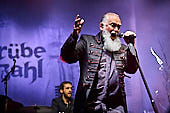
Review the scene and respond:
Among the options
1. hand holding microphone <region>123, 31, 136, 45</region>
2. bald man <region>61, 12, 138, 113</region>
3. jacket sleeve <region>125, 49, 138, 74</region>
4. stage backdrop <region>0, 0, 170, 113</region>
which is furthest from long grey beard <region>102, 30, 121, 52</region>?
stage backdrop <region>0, 0, 170, 113</region>

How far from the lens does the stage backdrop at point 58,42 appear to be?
4.42 meters

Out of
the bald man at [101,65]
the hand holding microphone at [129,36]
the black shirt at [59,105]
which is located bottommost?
the black shirt at [59,105]

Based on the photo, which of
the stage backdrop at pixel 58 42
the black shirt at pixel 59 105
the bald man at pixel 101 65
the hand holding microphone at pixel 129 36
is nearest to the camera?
the hand holding microphone at pixel 129 36

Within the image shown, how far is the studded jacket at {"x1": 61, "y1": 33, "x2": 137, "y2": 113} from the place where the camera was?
2.57m

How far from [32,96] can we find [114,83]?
225 centimetres

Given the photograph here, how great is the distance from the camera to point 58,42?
14.9 feet

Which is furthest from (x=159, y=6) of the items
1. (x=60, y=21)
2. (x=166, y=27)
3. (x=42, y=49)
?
(x=42, y=49)

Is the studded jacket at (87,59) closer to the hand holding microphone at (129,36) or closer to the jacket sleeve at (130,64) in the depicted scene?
the jacket sleeve at (130,64)

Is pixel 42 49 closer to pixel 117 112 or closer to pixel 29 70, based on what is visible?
pixel 29 70

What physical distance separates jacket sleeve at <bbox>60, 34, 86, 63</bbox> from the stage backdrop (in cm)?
181

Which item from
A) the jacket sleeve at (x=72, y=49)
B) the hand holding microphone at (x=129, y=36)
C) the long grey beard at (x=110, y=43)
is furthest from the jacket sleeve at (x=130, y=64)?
the jacket sleeve at (x=72, y=49)

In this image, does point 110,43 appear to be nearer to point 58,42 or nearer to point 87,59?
point 87,59

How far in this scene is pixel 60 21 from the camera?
461cm

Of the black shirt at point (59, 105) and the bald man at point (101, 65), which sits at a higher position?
the bald man at point (101, 65)
